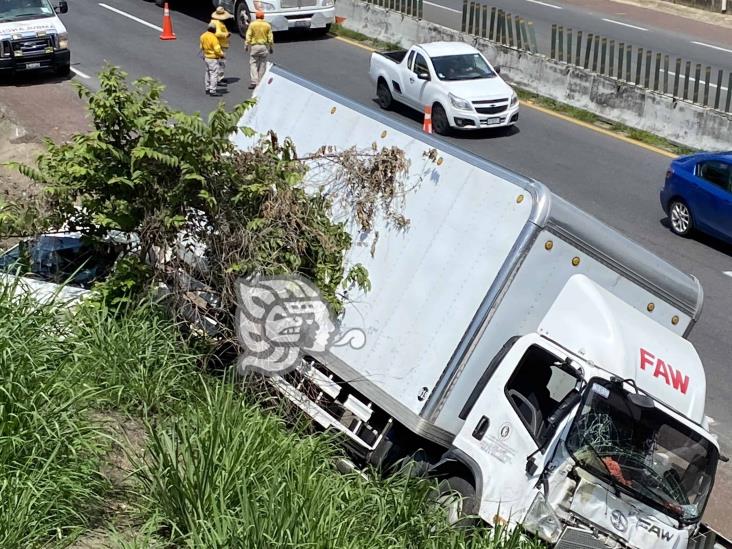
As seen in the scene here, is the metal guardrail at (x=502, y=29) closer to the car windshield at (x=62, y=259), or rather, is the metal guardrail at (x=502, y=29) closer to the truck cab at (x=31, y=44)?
the truck cab at (x=31, y=44)

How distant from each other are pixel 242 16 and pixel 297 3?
5.36ft

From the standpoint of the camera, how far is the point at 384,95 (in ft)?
75.4

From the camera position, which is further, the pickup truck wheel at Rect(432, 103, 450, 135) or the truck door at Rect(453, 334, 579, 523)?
the pickup truck wheel at Rect(432, 103, 450, 135)

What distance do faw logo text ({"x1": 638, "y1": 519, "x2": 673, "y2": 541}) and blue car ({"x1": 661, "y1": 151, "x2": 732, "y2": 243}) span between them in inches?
348

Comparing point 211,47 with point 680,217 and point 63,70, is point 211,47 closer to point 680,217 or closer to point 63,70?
point 63,70

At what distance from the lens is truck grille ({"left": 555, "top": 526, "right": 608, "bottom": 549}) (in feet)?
24.7

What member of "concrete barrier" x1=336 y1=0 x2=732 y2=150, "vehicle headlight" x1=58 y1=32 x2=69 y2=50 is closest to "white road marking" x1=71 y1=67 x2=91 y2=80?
"vehicle headlight" x1=58 y1=32 x2=69 y2=50

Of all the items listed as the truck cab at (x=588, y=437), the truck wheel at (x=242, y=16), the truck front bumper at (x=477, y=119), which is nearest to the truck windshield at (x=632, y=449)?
the truck cab at (x=588, y=437)

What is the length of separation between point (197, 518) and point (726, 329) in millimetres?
9080

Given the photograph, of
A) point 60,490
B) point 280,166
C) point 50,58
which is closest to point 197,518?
point 60,490

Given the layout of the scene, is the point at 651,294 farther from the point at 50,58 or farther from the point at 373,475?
the point at 50,58

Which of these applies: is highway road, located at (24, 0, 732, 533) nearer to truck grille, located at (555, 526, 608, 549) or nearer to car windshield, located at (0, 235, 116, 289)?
truck grille, located at (555, 526, 608, 549)

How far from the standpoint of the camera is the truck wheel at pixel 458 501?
7.95 m

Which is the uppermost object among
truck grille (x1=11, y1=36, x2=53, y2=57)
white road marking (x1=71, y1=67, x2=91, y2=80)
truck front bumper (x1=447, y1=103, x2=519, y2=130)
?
truck front bumper (x1=447, y1=103, x2=519, y2=130)
